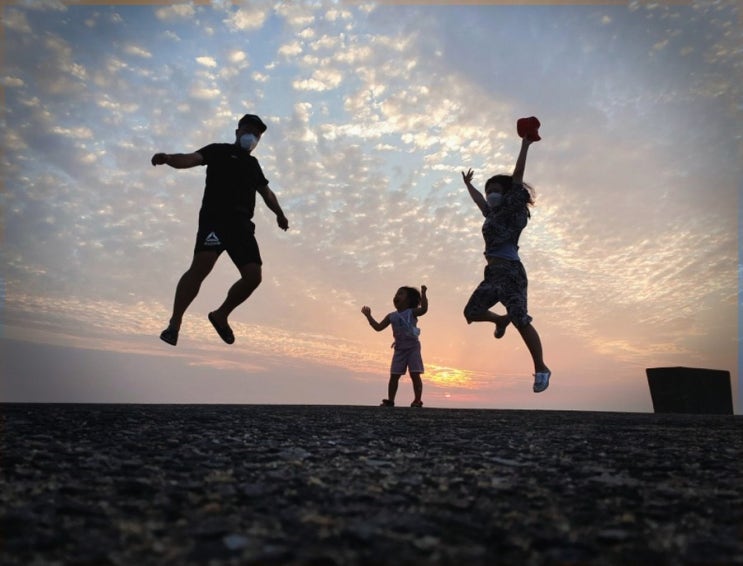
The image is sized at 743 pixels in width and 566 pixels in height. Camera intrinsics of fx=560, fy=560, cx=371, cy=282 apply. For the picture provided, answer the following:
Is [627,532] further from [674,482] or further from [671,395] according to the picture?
[671,395]

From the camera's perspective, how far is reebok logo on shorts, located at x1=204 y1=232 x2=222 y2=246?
231 inches

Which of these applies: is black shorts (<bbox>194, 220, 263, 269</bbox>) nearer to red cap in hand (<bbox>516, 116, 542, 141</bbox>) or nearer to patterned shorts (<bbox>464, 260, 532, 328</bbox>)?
patterned shorts (<bbox>464, 260, 532, 328</bbox>)

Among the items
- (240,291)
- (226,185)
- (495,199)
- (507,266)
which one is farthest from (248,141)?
(507,266)

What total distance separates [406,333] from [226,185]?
4.43 m

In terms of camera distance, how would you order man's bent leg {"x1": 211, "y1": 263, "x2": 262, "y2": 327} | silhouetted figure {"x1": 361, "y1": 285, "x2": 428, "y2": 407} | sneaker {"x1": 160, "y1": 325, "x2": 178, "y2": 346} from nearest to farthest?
sneaker {"x1": 160, "y1": 325, "x2": 178, "y2": 346} → man's bent leg {"x1": 211, "y1": 263, "x2": 262, "y2": 327} → silhouetted figure {"x1": 361, "y1": 285, "x2": 428, "y2": 407}

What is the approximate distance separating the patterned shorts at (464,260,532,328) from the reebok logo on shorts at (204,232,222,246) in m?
3.15

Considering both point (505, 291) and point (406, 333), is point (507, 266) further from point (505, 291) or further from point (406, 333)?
point (406, 333)

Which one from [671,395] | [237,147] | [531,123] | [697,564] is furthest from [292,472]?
[671,395]

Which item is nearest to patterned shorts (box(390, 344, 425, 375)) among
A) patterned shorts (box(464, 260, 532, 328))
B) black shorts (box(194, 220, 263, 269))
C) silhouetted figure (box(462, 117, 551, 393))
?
silhouetted figure (box(462, 117, 551, 393))

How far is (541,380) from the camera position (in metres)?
6.41

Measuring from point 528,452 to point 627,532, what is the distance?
51.4 inches

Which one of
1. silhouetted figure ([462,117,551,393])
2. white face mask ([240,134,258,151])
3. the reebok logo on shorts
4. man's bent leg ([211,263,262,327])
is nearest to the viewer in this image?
the reebok logo on shorts

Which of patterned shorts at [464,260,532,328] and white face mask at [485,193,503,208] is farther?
white face mask at [485,193,503,208]

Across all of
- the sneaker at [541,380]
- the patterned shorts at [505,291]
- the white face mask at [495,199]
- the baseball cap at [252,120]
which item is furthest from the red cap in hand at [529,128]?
the baseball cap at [252,120]
